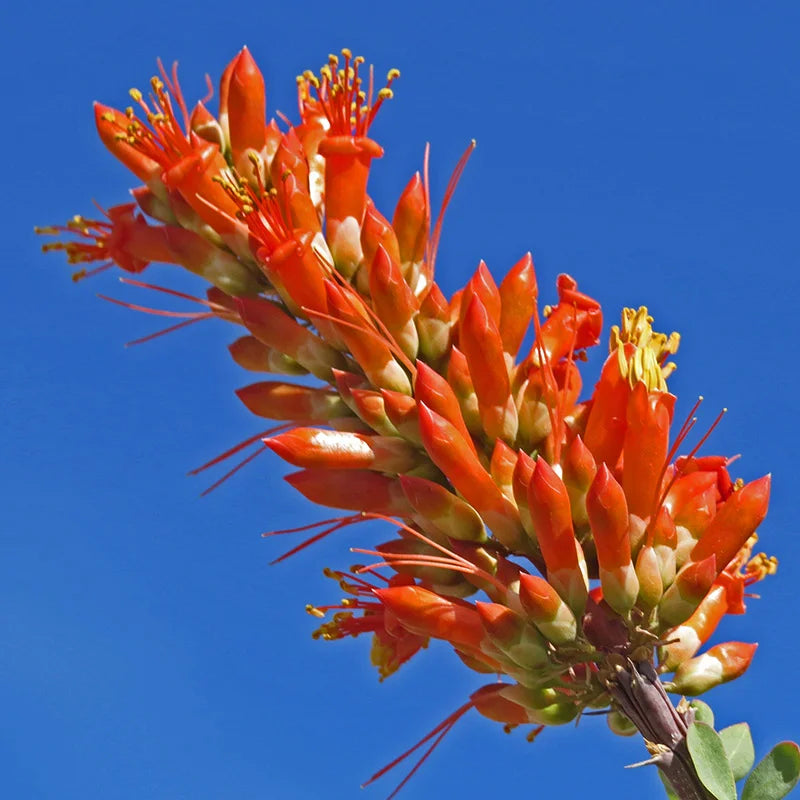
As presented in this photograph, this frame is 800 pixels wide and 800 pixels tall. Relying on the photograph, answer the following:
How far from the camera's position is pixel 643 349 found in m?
3.35

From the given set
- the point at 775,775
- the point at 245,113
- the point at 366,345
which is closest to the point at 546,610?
the point at 775,775

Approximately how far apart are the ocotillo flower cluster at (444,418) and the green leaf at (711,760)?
285 mm

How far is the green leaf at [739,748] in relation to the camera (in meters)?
2.96

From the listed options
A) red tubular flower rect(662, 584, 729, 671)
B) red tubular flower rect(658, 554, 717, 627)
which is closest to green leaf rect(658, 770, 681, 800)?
red tubular flower rect(662, 584, 729, 671)

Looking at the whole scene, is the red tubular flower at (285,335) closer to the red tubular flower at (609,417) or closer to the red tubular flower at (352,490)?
Answer: the red tubular flower at (352,490)

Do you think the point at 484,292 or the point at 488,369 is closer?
the point at 488,369

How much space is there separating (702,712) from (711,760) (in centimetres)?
32

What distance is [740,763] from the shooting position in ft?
9.73

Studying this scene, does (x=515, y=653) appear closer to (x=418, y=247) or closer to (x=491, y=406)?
(x=491, y=406)

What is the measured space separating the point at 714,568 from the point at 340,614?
1262 mm

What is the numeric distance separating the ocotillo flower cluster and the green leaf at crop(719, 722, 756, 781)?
0.57ft

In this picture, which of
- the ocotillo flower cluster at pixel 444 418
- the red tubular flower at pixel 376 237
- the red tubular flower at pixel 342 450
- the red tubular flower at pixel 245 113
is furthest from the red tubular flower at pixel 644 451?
the red tubular flower at pixel 245 113

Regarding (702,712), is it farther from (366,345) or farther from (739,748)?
(366,345)

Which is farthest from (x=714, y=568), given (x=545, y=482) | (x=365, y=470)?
(x=365, y=470)
